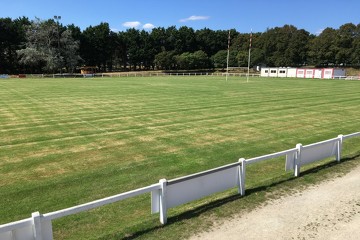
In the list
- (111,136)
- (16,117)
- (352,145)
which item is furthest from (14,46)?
(352,145)

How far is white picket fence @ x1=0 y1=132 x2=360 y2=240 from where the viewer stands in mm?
5637

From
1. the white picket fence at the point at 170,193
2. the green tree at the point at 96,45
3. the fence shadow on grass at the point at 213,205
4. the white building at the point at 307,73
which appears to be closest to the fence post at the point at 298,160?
the white picket fence at the point at 170,193

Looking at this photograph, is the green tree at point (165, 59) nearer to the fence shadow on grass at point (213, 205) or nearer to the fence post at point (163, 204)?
the fence shadow on grass at point (213, 205)

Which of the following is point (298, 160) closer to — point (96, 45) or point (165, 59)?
point (165, 59)

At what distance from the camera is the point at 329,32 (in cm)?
12100

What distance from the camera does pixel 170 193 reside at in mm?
7340

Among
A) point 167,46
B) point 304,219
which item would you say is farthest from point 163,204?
point 167,46

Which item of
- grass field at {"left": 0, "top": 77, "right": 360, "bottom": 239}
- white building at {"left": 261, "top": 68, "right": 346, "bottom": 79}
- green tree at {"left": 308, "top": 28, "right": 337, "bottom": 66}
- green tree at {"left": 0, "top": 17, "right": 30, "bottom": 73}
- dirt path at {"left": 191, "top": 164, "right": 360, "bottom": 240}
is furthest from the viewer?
green tree at {"left": 308, "top": 28, "right": 337, "bottom": 66}

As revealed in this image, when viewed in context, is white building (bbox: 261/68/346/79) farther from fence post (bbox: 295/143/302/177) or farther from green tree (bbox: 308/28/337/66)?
fence post (bbox: 295/143/302/177)

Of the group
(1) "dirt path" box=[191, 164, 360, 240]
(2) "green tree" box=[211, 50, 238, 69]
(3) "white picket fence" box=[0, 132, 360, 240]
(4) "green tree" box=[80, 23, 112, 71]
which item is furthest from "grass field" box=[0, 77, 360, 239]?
(2) "green tree" box=[211, 50, 238, 69]

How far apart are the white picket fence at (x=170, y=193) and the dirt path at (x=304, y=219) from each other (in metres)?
1.03

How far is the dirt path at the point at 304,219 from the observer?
21.6 ft

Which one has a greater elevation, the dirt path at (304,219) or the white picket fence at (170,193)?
the white picket fence at (170,193)

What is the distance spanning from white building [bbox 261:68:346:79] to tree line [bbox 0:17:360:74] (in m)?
31.6
